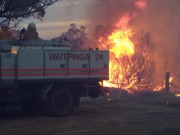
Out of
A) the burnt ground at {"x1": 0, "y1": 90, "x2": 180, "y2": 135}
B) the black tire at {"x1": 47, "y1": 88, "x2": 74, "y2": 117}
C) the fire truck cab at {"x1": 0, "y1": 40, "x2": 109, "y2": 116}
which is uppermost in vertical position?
the fire truck cab at {"x1": 0, "y1": 40, "x2": 109, "y2": 116}

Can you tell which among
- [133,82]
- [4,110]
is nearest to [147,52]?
[133,82]

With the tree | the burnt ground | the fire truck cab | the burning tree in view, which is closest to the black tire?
the fire truck cab

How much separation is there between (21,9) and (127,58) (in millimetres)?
12860

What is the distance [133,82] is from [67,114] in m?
15.1

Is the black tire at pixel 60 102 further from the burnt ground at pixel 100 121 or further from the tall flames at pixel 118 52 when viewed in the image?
the tall flames at pixel 118 52

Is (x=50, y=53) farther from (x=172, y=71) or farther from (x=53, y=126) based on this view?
(x=172, y=71)

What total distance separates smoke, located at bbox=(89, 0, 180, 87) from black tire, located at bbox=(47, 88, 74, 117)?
63.4 feet

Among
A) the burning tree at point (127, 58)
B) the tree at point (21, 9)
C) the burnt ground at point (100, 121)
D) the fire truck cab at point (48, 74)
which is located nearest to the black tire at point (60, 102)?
the fire truck cab at point (48, 74)

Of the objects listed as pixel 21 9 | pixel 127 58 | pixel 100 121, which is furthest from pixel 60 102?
pixel 127 58

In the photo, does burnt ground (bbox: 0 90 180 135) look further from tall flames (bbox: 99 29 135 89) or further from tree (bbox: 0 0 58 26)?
tall flames (bbox: 99 29 135 89)

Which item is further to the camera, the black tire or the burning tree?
the burning tree

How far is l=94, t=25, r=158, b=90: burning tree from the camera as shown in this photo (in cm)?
2938

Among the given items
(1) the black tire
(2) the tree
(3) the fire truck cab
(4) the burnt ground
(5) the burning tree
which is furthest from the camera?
(5) the burning tree

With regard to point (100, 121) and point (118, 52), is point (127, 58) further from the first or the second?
point (100, 121)
